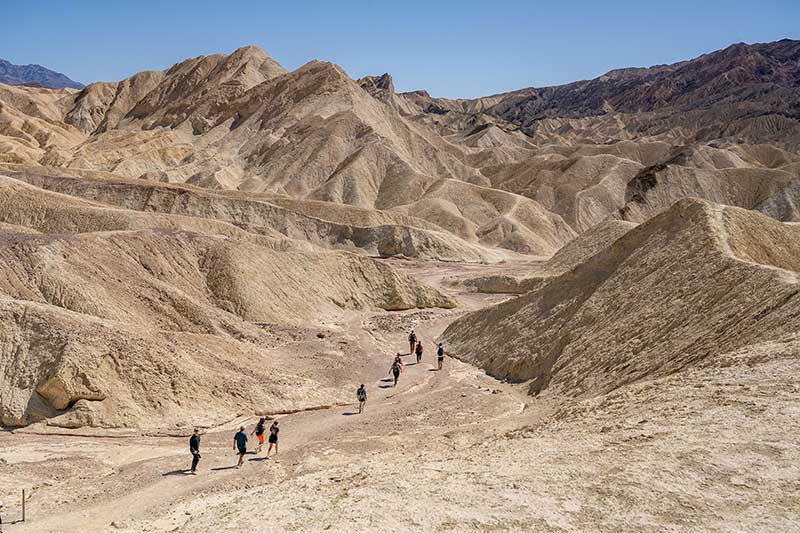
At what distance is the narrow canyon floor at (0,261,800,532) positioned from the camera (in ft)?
30.4

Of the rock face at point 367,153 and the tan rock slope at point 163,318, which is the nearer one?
the tan rock slope at point 163,318

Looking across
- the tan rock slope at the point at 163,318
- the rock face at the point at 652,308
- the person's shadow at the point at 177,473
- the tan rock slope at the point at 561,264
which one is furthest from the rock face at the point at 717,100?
the person's shadow at the point at 177,473

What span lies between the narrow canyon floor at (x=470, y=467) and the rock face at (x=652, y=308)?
1645 mm

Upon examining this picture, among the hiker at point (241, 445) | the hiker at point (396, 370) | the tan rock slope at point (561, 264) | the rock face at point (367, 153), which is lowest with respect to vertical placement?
the hiker at point (241, 445)

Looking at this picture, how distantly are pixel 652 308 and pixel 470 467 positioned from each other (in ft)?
34.3

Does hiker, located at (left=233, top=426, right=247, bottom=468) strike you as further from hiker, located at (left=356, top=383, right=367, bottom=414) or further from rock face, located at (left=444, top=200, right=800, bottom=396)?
rock face, located at (left=444, top=200, right=800, bottom=396)

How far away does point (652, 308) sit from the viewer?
773 inches

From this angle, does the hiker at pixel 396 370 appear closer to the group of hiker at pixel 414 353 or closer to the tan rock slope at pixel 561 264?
the group of hiker at pixel 414 353

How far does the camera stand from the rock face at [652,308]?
16.5 m

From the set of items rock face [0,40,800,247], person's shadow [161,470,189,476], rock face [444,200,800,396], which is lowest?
person's shadow [161,470,189,476]

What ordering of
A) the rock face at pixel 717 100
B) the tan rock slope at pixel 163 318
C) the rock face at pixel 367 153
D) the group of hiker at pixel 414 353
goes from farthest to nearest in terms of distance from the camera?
the rock face at pixel 717 100
the rock face at pixel 367 153
the group of hiker at pixel 414 353
the tan rock slope at pixel 163 318

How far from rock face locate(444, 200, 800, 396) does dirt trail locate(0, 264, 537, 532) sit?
69.8 inches

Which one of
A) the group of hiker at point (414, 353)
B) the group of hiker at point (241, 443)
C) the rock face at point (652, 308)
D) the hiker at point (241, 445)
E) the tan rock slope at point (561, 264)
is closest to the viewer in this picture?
the group of hiker at point (241, 443)

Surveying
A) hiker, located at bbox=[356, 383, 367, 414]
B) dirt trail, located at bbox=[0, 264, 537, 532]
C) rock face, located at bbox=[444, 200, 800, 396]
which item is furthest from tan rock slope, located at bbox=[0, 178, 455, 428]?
rock face, located at bbox=[444, 200, 800, 396]
